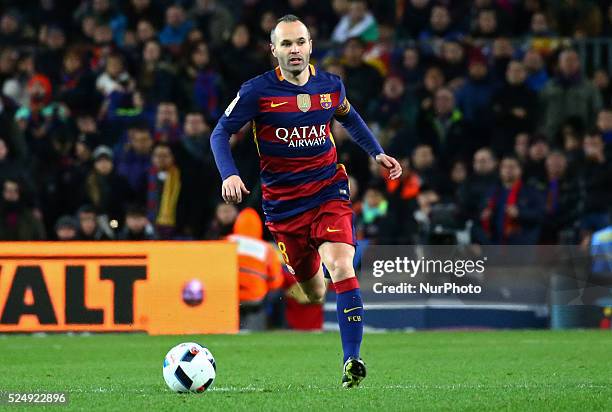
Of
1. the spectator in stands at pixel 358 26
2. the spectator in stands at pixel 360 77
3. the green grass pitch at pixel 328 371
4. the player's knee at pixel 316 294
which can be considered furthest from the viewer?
the spectator in stands at pixel 358 26

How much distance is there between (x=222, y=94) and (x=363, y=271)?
4.10 metres

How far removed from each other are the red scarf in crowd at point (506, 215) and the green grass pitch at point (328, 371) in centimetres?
146

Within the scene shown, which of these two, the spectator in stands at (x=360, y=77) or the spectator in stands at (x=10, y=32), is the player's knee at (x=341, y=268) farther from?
the spectator in stands at (x=10, y=32)

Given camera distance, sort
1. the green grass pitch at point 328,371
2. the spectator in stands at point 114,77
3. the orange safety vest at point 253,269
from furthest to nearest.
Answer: the spectator in stands at point 114,77 → the orange safety vest at point 253,269 → the green grass pitch at point 328,371

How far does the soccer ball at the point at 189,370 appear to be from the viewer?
752cm

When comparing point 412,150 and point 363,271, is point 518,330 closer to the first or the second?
point 363,271

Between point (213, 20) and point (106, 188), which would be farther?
point (213, 20)

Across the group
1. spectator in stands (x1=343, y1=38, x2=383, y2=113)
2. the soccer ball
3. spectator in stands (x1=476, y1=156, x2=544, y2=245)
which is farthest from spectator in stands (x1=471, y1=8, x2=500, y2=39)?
the soccer ball

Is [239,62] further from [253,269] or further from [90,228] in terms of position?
[253,269]

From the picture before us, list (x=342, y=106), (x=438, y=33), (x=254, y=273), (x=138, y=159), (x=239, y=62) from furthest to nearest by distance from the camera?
(x=438, y=33) < (x=239, y=62) < (x=138, y=159) < (x=254, y=273) < (x=342, y=106)

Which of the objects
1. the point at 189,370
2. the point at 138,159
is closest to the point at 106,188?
the point at 138,159

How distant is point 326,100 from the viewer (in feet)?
27.3

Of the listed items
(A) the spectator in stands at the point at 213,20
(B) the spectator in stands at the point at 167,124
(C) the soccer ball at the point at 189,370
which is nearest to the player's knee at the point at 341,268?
(C) the soccer ball at the point at 189,370

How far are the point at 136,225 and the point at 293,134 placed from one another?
6.36 m
